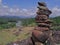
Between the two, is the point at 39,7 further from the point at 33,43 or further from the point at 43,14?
the point at 33,43

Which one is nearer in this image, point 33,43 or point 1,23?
point 33,43

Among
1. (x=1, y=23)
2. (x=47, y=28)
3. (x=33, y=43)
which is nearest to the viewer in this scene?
(x=47, y=28)

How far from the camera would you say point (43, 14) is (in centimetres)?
3366

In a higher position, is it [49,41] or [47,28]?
[47,28]

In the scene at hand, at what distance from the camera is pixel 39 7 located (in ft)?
111

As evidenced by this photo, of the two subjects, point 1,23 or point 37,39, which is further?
point 1,23

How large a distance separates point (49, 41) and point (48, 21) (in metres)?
4.48

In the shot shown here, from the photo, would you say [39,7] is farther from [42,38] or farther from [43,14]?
[42,38]

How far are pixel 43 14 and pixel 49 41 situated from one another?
539cm

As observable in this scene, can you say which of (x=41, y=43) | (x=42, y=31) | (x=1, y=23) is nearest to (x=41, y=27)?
(x=42, y=31)

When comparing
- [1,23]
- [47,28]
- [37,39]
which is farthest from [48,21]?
[1,23]

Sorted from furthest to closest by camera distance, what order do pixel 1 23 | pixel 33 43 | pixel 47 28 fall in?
1. pixel 1 23
2. pixel 33 43
3. pixel 47 28

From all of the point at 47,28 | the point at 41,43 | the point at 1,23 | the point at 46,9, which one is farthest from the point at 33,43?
the point at 1,23

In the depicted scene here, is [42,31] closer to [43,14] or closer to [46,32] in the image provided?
[46,32]
